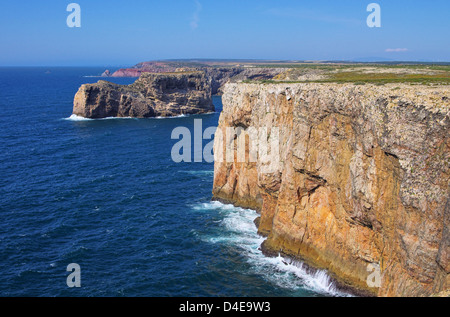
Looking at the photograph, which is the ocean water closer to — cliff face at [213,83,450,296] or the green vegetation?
cliff face at [213,83,450,296]

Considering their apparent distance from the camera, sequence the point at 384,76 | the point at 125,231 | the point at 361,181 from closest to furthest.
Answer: the point at 361,181 → the point at 125,231 → the point at 384,76

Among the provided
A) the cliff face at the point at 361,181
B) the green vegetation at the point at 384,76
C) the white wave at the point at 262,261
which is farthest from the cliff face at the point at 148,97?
the cliff face at the point at 361,181

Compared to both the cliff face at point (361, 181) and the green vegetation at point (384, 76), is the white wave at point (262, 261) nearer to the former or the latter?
the cliff face at point (361, 181)

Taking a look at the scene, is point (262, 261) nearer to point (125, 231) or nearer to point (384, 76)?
point (125, 231)

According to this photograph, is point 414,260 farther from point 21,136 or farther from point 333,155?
point 21,136

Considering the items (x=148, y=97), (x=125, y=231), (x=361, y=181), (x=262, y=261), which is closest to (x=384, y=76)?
(x=361, y=181)

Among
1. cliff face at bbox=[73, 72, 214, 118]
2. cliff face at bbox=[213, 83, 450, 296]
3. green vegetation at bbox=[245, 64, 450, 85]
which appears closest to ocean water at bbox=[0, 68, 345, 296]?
cliff face at bbox=[213, 83, 450, 296]
